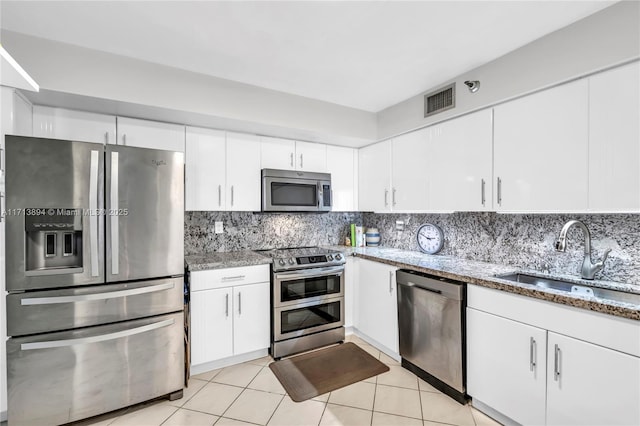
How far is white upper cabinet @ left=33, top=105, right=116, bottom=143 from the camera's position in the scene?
2.14m

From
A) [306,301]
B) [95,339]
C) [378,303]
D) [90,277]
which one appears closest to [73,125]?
[90,277]

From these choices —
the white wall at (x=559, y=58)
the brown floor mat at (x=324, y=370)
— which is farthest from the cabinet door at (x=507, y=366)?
the white wall at (x=559, y=58)

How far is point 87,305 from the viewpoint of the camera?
1.86 metres

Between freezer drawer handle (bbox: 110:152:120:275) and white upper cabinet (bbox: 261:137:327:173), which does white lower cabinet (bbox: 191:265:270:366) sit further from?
white upper cabinet (bbox: 261:137:327:173)

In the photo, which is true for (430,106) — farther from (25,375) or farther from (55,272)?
(25,375)

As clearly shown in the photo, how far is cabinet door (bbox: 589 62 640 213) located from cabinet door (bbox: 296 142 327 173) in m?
2.27

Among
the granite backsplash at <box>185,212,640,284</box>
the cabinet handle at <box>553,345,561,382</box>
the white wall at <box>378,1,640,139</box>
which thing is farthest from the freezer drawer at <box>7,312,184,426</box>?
the white wall at <box>378,1,640,139</box>

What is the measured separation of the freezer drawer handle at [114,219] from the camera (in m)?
1.93

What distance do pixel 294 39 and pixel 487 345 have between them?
2.34 m

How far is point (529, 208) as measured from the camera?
78.6 inches

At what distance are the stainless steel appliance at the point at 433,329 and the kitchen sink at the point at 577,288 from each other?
39cm

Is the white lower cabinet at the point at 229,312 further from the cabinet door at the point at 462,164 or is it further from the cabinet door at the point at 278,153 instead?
the cabinet door at the point at 462,164

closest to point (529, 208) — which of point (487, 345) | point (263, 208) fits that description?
point (487, 345)

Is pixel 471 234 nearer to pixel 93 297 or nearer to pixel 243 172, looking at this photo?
pixel 243 172
